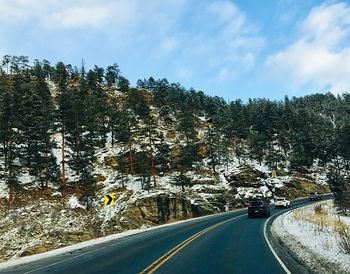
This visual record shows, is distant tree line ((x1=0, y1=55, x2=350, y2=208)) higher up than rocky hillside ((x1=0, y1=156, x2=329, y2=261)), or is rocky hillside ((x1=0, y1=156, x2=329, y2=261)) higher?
distant tree line ((x1=0, y1=55, x2=350, y2=208))

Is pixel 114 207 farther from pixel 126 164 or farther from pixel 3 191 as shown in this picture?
pixel 126 164

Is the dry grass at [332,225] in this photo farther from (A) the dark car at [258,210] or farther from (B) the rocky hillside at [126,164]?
(B) the rocky hillside at [126,164]

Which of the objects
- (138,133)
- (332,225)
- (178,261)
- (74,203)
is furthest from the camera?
(138,133)

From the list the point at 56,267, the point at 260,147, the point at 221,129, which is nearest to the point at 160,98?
the point at 221,129

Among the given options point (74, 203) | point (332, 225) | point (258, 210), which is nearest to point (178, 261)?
point (332, 225)

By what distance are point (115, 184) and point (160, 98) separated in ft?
200

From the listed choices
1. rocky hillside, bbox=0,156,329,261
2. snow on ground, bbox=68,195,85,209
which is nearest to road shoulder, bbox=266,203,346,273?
rocky hillside, bbox=0,156,329,261

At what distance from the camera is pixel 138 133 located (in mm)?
75500

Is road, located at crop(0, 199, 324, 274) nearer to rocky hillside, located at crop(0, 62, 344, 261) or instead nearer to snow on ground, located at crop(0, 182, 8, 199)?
rocky hillside, located at crop(0, 62, 344, 261)

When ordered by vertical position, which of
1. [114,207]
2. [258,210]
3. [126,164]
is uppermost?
[126,164]

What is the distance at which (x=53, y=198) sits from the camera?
163ft

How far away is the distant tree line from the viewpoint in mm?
54438

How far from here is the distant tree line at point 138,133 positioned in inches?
2143

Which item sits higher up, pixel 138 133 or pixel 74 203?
pixel 138 133
